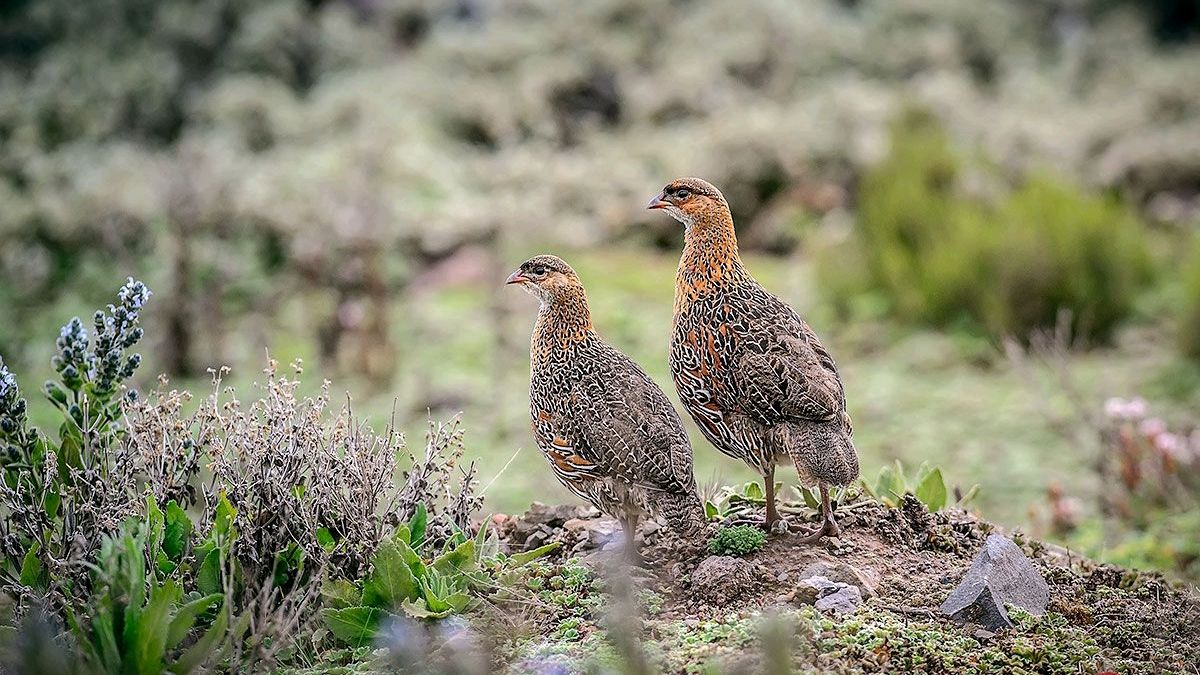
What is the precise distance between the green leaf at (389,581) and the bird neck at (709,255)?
4.27 feet

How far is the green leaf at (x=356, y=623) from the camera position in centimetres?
362

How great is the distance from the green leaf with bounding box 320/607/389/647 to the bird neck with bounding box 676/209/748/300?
1.44 metres

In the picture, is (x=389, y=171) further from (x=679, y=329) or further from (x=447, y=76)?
(x=679, y=329)

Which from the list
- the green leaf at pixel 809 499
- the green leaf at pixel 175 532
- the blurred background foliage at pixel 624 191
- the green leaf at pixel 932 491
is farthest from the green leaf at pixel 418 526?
the blurred background foliage at pixel 624 191

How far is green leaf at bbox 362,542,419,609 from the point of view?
3590mm

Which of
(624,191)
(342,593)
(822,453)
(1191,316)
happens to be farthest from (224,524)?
(624,191)

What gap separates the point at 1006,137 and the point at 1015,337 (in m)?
5.23

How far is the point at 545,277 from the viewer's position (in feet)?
13.7

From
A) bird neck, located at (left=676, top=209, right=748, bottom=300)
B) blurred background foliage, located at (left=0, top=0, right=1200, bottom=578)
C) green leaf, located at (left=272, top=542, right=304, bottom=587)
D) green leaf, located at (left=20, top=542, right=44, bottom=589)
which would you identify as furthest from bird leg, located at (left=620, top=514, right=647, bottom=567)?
blurred background foliage, located at (left=0, top=0, right=1200, bottom=578)

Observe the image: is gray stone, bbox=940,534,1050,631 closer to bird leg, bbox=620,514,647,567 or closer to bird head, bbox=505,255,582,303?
bird leg, bbox=620,514,647,567

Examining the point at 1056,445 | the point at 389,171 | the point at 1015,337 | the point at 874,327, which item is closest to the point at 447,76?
the point at 389,171

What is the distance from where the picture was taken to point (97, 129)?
14.0m

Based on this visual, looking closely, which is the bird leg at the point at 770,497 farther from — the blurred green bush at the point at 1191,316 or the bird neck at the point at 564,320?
the blurred green bush at the point at 1191,316

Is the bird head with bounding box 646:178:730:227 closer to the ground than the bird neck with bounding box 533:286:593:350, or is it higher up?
higher up
